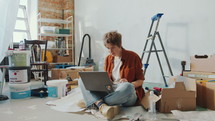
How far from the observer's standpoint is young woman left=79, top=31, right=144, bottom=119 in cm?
164

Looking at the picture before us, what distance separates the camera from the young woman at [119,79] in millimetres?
1641

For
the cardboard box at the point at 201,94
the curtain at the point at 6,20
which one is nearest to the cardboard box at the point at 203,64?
the cardboard box at the point at 201,94

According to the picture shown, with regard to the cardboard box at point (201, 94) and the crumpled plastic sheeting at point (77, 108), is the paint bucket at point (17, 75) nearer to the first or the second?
the crumpled plastic sheeting at point (77, 108)

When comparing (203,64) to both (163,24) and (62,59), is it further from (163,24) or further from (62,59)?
(62,59)

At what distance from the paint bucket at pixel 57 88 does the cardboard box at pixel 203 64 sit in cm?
156

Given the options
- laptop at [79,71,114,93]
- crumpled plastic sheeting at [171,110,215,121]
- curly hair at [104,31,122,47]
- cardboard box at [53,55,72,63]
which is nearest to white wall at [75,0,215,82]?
cardboard box at [53,55,72,63]

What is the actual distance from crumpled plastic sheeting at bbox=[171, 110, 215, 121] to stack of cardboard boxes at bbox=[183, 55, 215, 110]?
0.23m

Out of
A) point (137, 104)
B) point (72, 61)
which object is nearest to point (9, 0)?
point (137, 104)

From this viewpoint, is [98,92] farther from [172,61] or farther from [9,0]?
[172,61]

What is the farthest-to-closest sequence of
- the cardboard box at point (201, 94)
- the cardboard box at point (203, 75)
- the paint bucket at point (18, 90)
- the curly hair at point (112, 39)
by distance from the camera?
the paint bucket at point (18, 90)
the cardboard box at point (203, 75)
the cardboard box at point (201, 94)
the curly hair at point (112, 39)

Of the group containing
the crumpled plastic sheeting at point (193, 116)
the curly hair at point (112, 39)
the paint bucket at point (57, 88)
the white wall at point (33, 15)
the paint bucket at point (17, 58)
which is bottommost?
the crumpled plastic sheeting at point (193, 116)

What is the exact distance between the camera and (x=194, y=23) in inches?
117

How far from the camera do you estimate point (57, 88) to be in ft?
7.71

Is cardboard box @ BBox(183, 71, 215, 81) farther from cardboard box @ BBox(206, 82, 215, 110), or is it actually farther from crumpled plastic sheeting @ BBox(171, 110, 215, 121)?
crumpled plastic sheeting @ BBox(171, 110, 215, 121)
